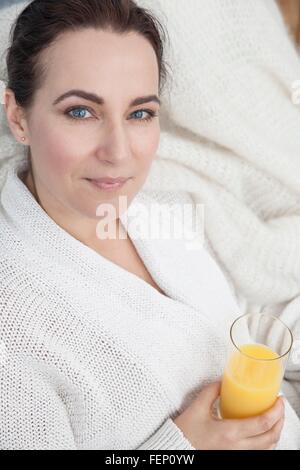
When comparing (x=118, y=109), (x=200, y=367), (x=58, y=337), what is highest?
(x=118, y=109)

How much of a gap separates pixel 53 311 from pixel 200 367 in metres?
0.30

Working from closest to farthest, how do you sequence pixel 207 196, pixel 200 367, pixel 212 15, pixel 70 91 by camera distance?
pixel 70 91 < pixel 200 367 < pixel 212 15 < pixel 207 196

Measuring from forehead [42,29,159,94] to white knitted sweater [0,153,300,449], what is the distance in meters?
0.23

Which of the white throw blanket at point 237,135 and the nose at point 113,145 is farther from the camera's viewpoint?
the white throw blanket at point 237,135

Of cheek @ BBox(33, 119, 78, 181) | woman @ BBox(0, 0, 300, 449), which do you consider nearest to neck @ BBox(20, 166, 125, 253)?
woman @ BBox(0, 0, 300, 449)

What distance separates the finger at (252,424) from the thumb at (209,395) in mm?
37

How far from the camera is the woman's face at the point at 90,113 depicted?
827 millimetres

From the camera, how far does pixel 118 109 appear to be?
2.77 feet

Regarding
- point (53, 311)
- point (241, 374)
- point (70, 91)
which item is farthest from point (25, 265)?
point (241, 374)

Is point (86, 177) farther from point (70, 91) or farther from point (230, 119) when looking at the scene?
point (230, 119)

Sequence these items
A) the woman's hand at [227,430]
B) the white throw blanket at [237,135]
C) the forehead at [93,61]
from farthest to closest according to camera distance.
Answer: the white throw blanket at [237,135]
the woman's hand at [227,430]
the forehead at [93,61]

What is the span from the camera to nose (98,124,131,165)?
85 centimetres

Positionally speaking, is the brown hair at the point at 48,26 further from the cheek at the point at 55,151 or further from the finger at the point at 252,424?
the finger at the point at 252,424

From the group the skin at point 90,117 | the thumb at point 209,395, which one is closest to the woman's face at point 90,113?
the skin at point 90,117
